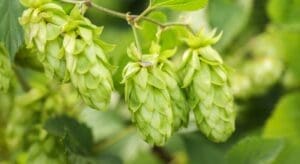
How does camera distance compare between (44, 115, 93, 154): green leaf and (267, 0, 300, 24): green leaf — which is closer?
(44, 115, 93, 154): green leaf

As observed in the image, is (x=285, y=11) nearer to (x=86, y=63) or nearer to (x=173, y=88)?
(x=173, y=88)

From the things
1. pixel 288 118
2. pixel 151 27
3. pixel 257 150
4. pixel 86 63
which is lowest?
pixel 288 118

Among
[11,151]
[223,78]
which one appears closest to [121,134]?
[11,151]

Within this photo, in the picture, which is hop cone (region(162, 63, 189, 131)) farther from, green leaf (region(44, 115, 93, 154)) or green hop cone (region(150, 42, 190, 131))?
green leaf (region(44, 115, 93, 154))

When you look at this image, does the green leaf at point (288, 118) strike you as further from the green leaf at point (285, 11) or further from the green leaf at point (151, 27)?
the green leaf at point (151, 27)

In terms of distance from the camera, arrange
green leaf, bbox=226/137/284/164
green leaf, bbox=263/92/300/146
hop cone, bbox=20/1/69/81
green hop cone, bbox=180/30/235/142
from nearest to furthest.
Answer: hop cone, bbox=20/1/69/81 → green hop cone, bbox=180/30/235/142 → green leaf, bbox=226/137/284/164 → green leaf, bbox=263/92/300/146

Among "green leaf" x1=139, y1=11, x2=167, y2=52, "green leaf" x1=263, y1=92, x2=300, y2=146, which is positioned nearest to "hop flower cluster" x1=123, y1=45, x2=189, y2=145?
"green leaf" x1=139, y1=11, x2=167, y2=52

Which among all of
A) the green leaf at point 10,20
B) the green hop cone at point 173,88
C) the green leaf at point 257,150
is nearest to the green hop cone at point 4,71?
the green leaf at point 10,20

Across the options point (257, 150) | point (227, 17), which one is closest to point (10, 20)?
point (257, 150)
